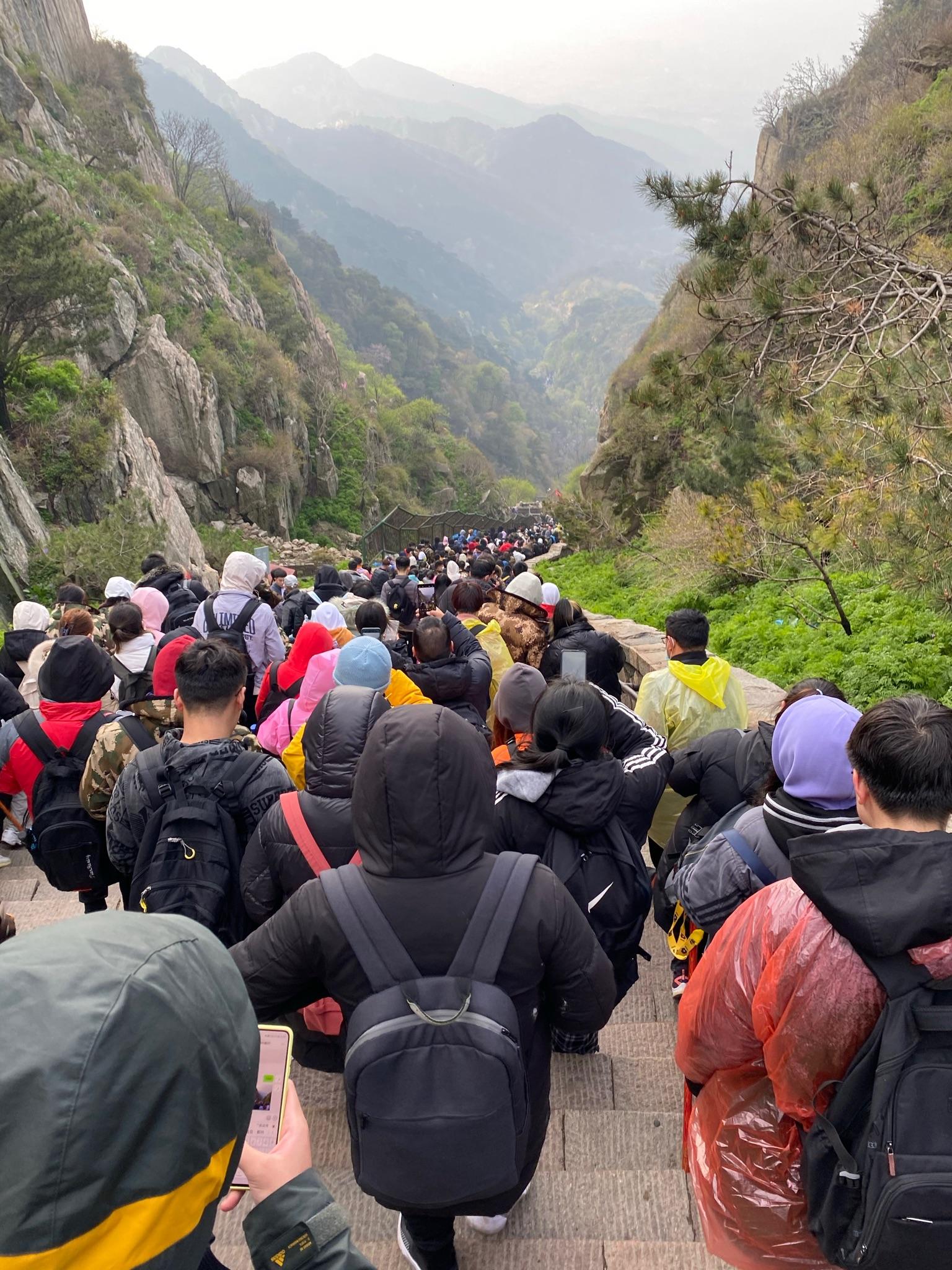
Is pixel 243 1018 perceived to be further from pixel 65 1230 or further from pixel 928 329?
pixel 928 329

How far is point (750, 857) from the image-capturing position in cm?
218

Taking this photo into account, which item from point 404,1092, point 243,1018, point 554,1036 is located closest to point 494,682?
point 554,1036

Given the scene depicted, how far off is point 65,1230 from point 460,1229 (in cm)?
186

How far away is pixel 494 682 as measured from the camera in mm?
5453

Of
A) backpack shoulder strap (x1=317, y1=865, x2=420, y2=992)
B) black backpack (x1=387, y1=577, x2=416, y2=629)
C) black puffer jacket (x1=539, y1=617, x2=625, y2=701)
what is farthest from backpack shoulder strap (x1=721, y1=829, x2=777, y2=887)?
black backpack (x1=387, y1=577, x2=416, y2=629)

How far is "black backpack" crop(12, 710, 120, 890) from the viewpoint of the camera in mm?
3186

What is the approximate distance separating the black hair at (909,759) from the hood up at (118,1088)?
132cm

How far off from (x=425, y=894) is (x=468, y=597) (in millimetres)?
4031

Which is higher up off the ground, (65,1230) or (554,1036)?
(65,1230)

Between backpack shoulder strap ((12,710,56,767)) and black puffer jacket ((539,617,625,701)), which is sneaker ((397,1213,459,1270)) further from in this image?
black puffer jacket ((539,617,625,701))

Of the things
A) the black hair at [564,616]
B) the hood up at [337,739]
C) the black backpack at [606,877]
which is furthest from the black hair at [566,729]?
the black hair at [564,616]

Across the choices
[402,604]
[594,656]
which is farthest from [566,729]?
[402,604]

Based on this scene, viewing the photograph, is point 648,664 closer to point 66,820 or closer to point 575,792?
point 575,792

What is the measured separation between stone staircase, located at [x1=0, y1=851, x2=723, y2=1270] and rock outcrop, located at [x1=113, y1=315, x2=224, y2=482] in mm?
27584
